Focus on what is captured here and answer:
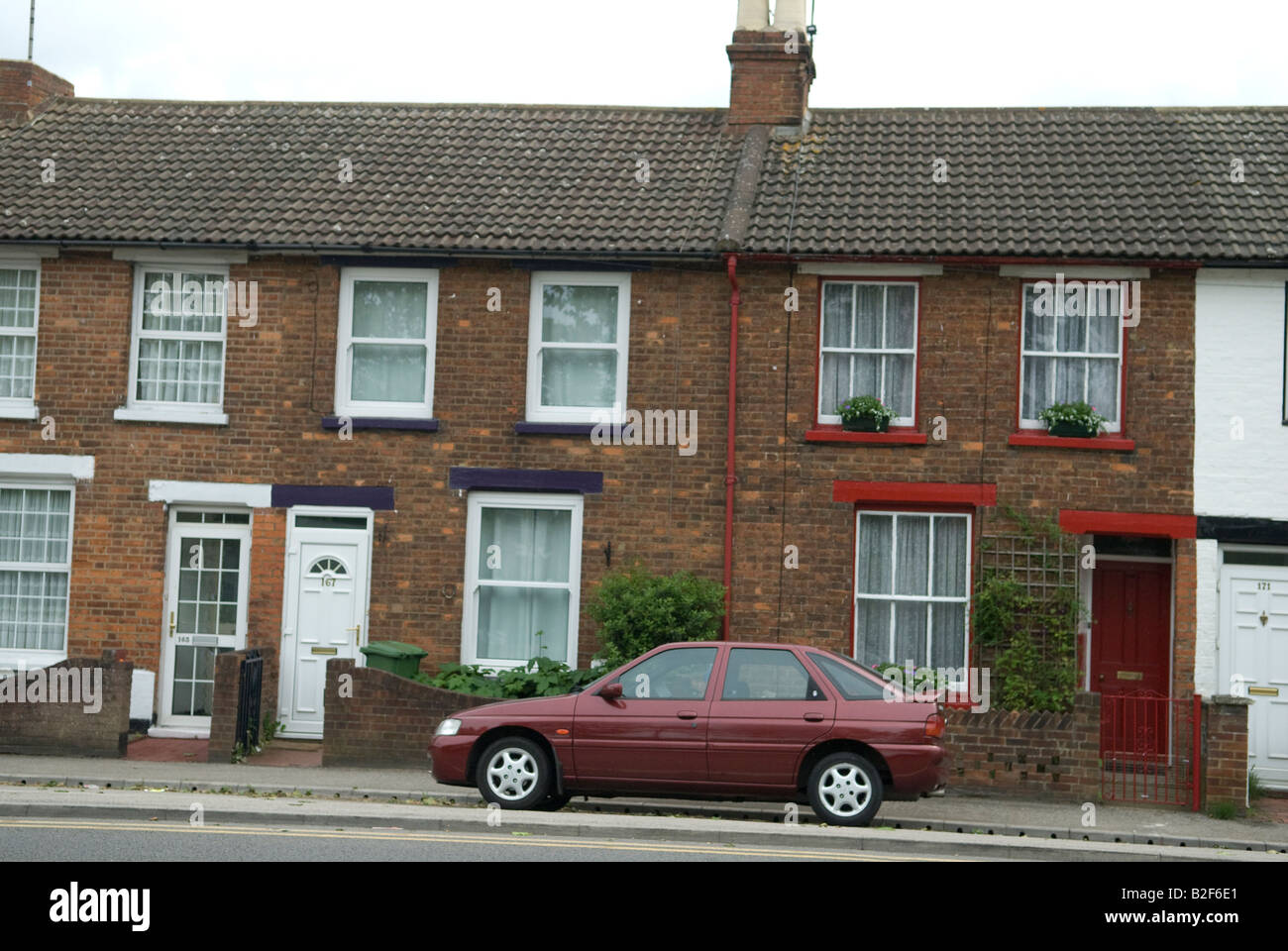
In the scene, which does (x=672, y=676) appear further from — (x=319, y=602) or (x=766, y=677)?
(x=319, y=602)

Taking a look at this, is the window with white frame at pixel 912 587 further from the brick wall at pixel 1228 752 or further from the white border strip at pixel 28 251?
the white border strip at pixel 28 251

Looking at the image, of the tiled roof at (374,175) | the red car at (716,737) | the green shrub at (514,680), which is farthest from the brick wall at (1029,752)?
the tiled roof at (374,175)

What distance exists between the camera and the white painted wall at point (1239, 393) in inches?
624

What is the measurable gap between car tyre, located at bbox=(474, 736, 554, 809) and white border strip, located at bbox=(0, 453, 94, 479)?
7392 millimetres

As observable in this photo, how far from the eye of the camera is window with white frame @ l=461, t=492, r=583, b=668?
16766 millimetres

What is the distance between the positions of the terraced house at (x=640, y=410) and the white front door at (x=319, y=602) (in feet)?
0.12

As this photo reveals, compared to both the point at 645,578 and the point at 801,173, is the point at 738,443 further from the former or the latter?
the point at 801,173

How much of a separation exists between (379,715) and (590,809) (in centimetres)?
341

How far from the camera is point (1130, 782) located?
48.3 ft

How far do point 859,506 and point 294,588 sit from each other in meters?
6.42

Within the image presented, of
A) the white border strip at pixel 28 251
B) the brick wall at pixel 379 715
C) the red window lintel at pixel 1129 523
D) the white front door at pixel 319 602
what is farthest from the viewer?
the white border strip at pixel 28 251

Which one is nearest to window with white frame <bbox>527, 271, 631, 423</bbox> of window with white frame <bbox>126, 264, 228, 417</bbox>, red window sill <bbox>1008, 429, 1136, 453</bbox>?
window with white frame <bbox>126, 264, 228, 417</bbox>

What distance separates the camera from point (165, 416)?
55.9ft

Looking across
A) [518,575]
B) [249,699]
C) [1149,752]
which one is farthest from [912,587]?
[249,699]
